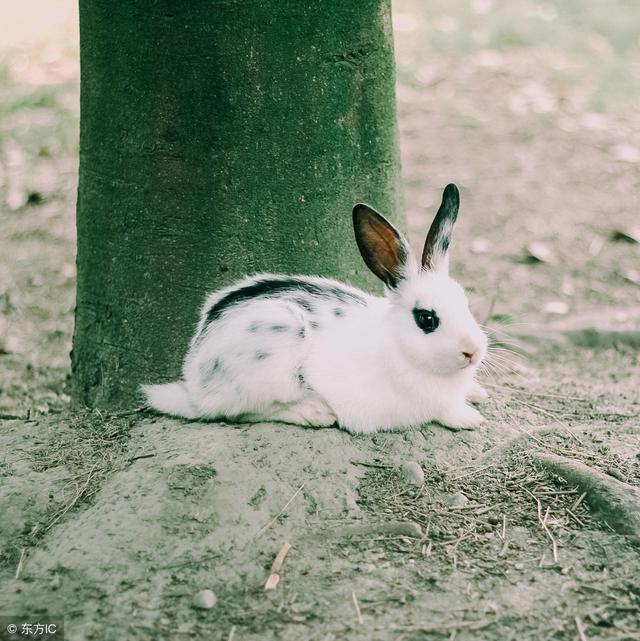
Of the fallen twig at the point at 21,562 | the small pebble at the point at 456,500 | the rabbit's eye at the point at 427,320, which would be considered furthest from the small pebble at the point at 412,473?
the fallen twig at the point at 21,562

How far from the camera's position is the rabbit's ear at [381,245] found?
11.4 feet

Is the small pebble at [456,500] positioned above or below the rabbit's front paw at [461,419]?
below

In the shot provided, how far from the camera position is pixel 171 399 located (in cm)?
379

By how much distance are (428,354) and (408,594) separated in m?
0.95

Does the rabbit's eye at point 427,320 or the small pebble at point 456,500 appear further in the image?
the rabbit's eye at point 427,320

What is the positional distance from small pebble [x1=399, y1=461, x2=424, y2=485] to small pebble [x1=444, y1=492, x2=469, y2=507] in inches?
4.5

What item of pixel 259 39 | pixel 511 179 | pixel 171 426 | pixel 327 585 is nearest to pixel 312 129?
pixel 259 39

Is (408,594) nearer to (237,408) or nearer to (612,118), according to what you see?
(237,408)

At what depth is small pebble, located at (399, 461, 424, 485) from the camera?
10.8ft

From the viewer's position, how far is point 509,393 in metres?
4.25

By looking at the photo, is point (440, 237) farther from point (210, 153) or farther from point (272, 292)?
point (210, 153)

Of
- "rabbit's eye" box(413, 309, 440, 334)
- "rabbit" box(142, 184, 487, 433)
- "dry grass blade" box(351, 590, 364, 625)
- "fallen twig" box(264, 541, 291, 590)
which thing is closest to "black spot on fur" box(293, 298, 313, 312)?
"rabbit" box(142, 184, 487, 433)

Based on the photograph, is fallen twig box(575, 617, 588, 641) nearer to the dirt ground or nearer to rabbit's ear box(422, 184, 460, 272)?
the dirt ground

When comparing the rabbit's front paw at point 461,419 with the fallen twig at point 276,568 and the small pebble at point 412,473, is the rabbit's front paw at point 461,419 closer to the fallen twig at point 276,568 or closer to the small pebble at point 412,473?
the small pebble at point 412,473
